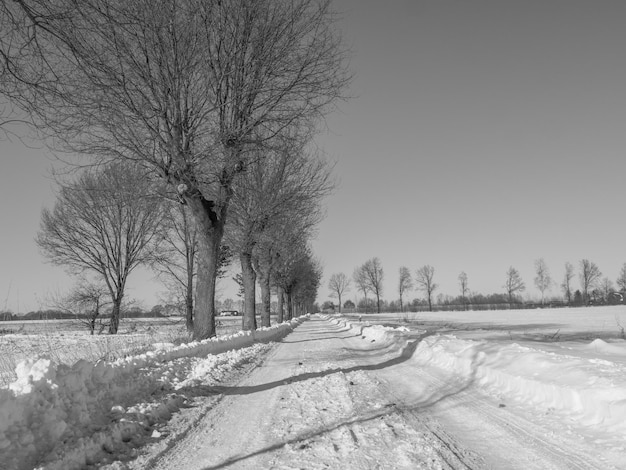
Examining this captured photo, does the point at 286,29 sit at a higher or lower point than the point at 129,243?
higher

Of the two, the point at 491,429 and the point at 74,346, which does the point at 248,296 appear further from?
the point at 491,429

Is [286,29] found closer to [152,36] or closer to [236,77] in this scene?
[236,77]

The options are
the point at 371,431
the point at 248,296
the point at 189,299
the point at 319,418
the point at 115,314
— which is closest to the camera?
the point at 371,431

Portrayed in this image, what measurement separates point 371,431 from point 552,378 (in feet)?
9.94

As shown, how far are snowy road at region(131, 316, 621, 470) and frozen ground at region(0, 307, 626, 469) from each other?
2cm

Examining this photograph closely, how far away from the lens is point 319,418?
16.3 feet

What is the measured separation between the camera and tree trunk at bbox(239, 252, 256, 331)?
2164cm

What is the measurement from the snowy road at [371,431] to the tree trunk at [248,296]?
47.5ft

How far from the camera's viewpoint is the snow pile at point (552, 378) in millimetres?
4660

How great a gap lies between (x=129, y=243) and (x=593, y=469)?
2954cm

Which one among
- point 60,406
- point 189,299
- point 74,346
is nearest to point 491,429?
point 60,406

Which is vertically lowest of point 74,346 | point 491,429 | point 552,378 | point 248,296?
point 491,429

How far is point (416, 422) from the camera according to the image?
4.80m

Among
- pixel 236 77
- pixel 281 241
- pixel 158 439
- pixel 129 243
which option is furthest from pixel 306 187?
pixel 158 439
